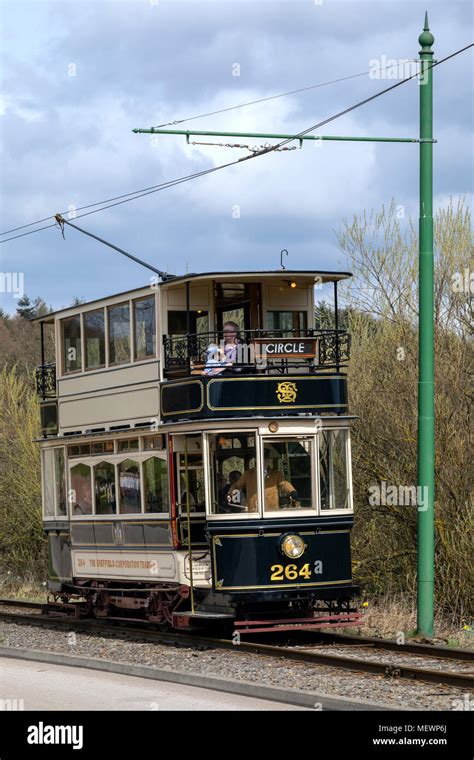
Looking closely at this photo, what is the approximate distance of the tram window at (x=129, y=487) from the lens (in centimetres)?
1880

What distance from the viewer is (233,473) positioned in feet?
56.1

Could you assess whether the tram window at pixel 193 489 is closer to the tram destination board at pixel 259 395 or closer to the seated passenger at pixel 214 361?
the tram destination board at pixel 259 395

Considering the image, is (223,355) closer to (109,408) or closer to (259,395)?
(259,395)

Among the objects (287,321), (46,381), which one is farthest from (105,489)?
(287,321)

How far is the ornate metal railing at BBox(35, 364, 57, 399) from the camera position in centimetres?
2167

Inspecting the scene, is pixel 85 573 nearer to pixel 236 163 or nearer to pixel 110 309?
pixel 110 309

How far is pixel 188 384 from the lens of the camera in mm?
17312

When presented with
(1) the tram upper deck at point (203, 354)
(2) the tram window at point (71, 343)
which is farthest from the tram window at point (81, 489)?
(2) the tram window at point (71, 343)

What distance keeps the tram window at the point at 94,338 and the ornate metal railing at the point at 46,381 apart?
1.44 m

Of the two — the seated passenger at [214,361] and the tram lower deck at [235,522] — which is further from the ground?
the seated passenger at [214,361]

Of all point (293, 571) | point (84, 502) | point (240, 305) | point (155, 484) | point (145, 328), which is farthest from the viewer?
point (84, 502)

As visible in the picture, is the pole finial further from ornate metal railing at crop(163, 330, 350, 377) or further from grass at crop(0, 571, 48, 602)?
grass at crop(0, 571, 48, 602)

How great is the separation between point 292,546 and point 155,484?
7.85ft

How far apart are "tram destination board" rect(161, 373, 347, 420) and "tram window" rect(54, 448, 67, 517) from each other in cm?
410
